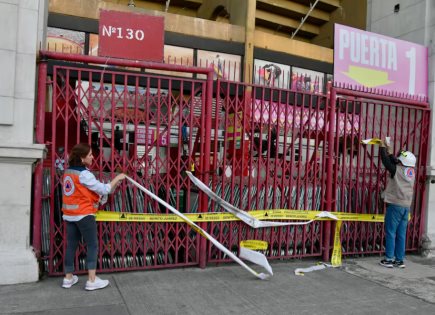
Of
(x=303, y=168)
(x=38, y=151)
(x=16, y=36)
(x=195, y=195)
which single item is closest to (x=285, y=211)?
(x=303, y=168)

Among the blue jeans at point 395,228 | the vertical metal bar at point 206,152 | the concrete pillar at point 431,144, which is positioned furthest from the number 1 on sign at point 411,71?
the vertical metal bar at point 206,152

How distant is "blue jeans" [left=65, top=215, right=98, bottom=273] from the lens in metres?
4.71

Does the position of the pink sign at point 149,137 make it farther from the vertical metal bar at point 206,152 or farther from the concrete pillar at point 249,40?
the concrete pillar at point 249,40

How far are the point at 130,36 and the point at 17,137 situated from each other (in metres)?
1.86

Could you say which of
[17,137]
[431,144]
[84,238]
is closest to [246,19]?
[431,144]

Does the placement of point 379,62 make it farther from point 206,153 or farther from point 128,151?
point 128,151

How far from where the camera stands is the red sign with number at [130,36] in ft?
17.8

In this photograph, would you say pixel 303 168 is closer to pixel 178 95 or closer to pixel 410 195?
pixel 410 195

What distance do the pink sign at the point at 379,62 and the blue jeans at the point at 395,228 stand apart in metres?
2.08

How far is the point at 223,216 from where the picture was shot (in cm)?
587

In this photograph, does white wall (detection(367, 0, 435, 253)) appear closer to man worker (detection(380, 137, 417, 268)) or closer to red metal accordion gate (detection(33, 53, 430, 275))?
red metal accordion gate (detection(33, 53, 430, 275))

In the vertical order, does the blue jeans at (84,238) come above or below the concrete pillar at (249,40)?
below

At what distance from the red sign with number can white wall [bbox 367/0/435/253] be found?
4.91m

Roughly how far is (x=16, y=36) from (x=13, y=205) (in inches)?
76.1
